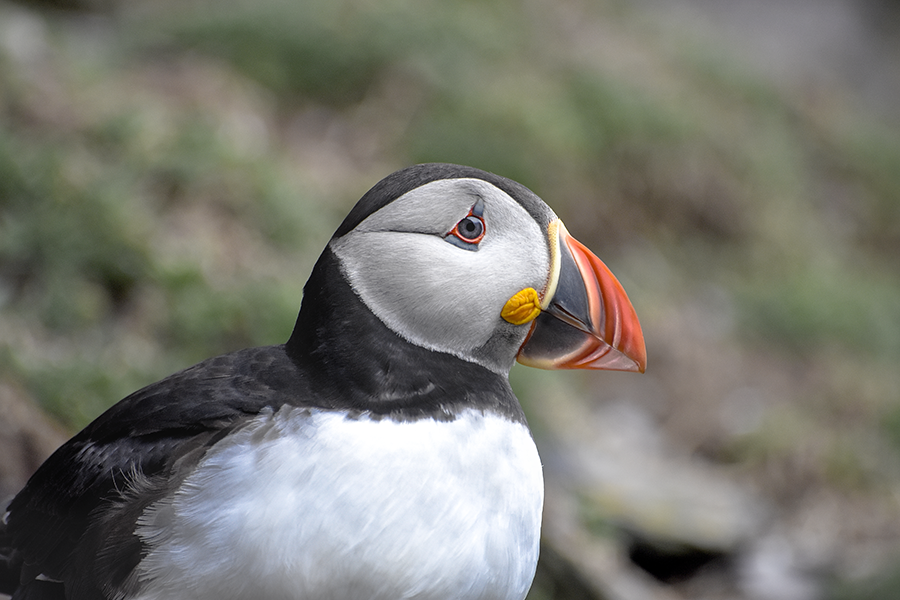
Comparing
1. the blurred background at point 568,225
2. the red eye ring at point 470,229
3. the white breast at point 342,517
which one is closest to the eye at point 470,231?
the red eye ring at point 470,229

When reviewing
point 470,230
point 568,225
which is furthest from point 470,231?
point 568,225

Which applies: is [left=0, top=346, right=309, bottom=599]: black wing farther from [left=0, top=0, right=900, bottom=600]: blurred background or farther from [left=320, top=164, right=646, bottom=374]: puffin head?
[left=0, top=0, right=900, bottom=600]: blurred background

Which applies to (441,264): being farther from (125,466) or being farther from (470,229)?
(125,466)

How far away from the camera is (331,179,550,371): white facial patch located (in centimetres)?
200

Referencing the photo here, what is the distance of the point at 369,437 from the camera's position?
1.88 meters

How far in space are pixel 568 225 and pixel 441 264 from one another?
6.12 m

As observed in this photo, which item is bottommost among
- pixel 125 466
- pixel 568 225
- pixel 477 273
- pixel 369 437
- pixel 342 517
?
pixel 568 225

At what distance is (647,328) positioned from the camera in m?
6.95

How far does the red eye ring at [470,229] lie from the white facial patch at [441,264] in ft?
0.05

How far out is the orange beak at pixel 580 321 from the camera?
2.12 meters

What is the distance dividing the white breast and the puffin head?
10.3 inches

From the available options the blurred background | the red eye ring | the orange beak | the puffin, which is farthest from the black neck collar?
the blurred background

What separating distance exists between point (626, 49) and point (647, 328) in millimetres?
5672

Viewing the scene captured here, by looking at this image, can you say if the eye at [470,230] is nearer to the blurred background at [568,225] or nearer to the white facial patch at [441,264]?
the white facial patch at [441,264]
